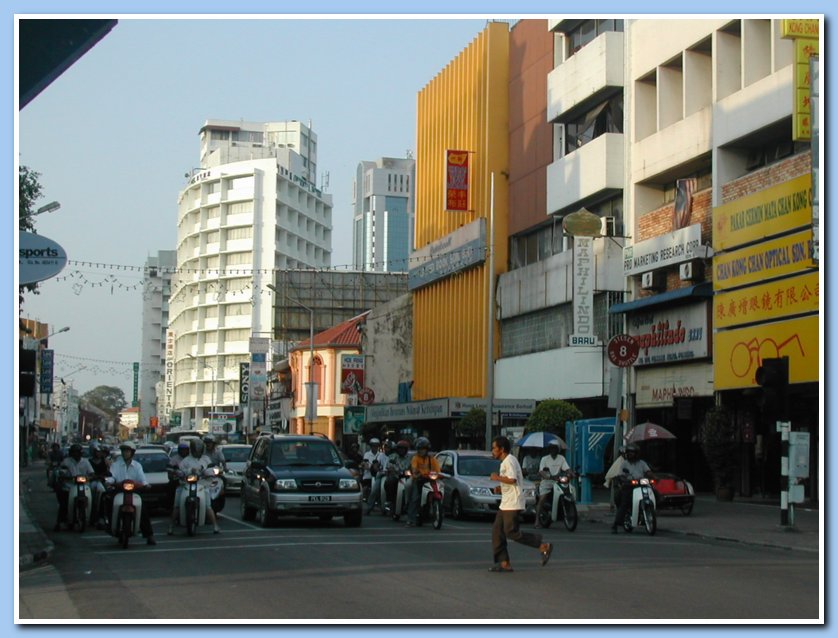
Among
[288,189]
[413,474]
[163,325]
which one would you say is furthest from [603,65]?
[163,325]

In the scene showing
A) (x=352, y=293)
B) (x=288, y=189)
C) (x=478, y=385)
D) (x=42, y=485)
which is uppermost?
(x=288, y=189)

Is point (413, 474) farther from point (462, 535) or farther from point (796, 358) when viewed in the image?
point (796, 358)

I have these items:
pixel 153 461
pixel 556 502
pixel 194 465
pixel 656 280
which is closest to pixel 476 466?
pixel 556 502

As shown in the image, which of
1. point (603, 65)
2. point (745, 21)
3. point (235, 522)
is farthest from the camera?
point (603, 65)

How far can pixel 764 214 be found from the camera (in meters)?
29.1

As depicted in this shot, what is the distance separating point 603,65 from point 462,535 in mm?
21366

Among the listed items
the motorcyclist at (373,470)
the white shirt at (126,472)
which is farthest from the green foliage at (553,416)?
the white shirt at (126,472)

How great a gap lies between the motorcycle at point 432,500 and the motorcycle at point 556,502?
1.86 meters

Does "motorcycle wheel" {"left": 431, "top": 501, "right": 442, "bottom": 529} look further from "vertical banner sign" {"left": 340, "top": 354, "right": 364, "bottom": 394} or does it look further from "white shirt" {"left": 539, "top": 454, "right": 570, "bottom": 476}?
"vertical banner sign" {"left": 340, "top": 354, "right": 364, "bottom": 394}

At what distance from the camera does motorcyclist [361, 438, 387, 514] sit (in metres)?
28.1

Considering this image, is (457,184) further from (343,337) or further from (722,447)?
(343,337)

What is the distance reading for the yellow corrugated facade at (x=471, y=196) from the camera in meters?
49.2

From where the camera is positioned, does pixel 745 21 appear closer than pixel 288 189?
Yes

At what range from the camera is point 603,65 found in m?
38.8
